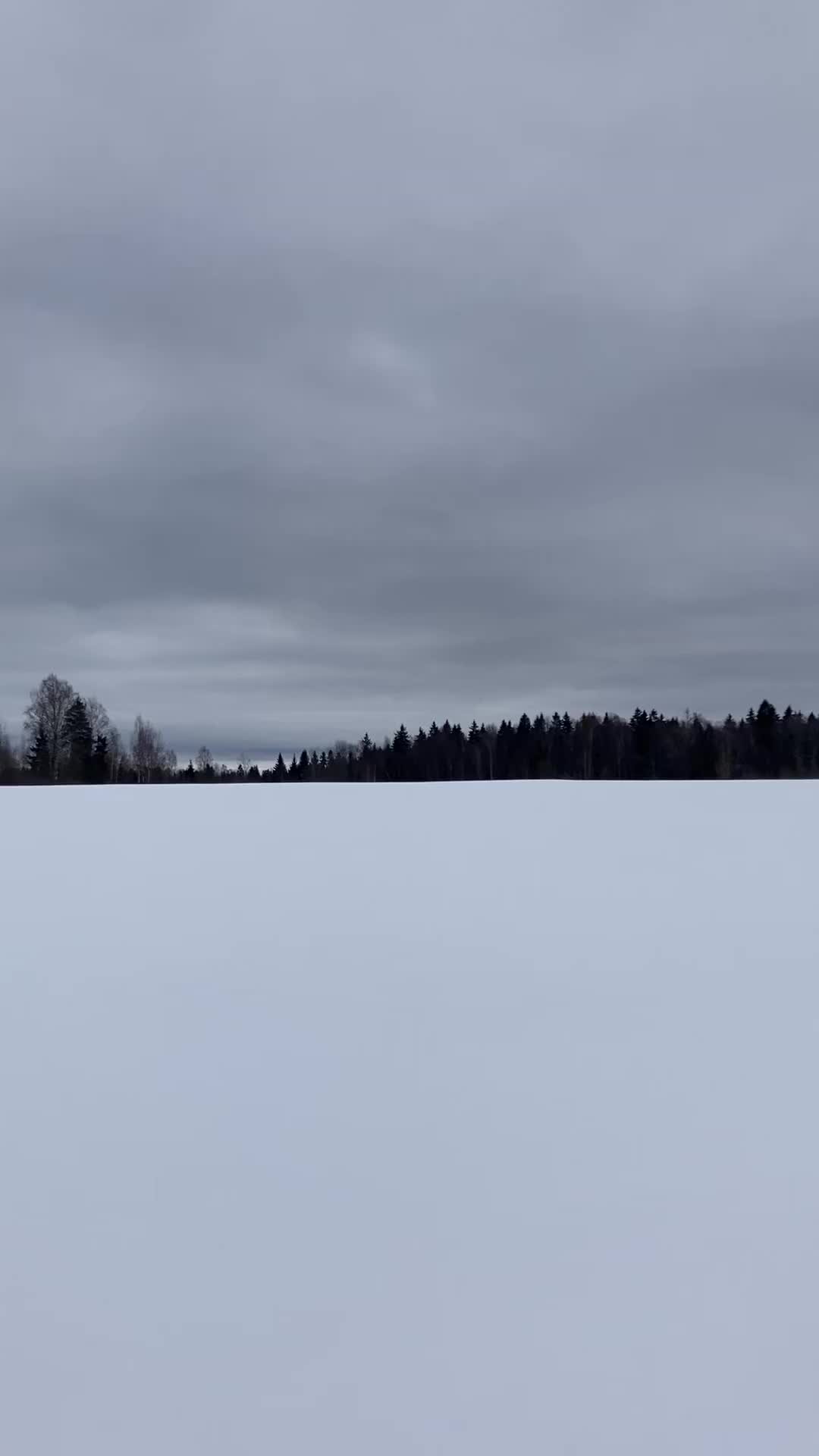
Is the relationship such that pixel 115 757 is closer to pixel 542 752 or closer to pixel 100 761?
pixel 100 761

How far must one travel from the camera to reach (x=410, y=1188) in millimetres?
3693

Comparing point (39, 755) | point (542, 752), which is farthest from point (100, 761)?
point (542, 752)

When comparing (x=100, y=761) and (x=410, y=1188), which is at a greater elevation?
(x=100, y=761)

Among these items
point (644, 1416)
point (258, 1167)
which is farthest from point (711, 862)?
point (644, 1416)

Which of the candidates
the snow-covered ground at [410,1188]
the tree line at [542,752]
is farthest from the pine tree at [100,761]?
the snow-covered ground at [410,1188]

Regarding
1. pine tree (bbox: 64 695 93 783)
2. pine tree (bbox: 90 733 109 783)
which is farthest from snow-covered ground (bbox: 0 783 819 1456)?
pine tree (bbox: 90 733 109 783)

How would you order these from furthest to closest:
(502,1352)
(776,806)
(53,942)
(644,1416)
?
(776,806) → (53,942) → (502,1352) → (644,1416)

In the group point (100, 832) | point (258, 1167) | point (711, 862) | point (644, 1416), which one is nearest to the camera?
point (644, 1416)

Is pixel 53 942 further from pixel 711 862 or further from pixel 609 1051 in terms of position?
pixel 711 862

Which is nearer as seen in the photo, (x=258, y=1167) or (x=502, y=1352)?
(x=502, y=1352)

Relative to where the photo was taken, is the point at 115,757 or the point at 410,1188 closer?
the point at 410,1188

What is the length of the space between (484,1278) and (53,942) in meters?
5.70

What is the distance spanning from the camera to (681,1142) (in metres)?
4.09

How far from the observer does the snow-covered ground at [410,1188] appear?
8.54ft
